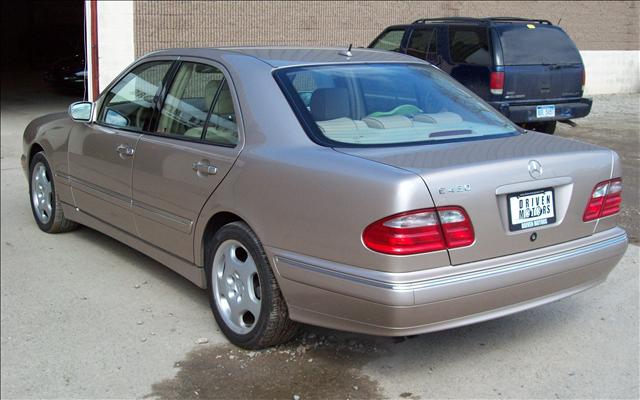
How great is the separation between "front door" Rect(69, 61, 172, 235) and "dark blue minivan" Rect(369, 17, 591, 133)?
5.98 metres

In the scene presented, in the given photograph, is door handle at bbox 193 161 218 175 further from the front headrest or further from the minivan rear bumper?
the minivan rear bumper

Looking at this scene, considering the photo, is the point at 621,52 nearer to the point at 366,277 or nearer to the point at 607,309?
the point at 607,309

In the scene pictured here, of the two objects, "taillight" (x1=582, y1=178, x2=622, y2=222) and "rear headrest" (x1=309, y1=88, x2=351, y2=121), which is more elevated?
"rear headrest" (x1=309, y1=88, x2=351, y2=121)

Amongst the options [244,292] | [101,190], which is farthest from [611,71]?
[244,292]

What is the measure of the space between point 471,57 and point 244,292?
733 centimetres

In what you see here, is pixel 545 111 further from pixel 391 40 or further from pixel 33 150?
pixel 33 150

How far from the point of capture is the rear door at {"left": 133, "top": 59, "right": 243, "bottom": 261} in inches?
173

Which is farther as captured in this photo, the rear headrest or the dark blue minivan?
the dark blue minivan

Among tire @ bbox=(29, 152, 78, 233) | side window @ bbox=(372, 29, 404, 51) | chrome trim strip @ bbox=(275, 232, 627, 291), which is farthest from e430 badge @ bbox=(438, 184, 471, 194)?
side window @ bbox=(372, 29, 404, 51)

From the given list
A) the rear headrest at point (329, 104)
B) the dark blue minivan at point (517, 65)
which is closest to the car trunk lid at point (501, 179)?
the rear headrest at point (329, 104)

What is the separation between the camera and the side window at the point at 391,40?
40.1 ft

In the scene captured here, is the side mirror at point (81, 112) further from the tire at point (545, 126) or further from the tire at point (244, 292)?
the tire at point (545, 126)

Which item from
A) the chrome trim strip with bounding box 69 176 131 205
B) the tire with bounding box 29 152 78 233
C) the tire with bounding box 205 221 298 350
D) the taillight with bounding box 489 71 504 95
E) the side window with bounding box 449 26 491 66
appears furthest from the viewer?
the side window with bounding box 449 26 491 66

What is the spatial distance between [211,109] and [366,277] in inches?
64.4
